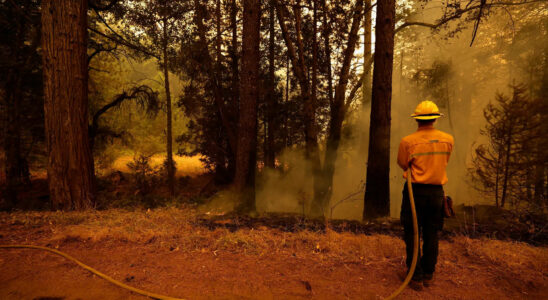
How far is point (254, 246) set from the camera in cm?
403

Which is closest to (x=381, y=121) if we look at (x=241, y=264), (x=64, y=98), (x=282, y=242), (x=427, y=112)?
(x=427, y=112)

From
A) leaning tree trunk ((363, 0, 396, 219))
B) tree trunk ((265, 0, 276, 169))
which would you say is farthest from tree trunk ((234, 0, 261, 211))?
tree trunk ((265, 0, 276, 169))

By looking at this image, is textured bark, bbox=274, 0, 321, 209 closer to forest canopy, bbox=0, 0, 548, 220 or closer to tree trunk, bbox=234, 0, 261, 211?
forest canopy, bbox=0, 0, 548, 220

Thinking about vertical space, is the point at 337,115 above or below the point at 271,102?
below

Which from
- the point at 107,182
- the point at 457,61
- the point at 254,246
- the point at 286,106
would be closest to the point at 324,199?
the point at 286,106

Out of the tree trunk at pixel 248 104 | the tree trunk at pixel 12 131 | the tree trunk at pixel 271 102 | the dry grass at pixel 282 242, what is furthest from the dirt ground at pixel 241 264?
the tree trunk at pixel 271 102

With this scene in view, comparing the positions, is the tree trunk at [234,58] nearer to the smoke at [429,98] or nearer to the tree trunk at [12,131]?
the smoke at [429,98]

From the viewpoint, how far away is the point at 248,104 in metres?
7.98

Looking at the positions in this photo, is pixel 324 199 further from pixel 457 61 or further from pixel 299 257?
pixel 457 61

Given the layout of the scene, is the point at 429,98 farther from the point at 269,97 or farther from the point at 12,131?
the point at 12,131

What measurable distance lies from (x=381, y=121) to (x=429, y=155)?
14.0 feet

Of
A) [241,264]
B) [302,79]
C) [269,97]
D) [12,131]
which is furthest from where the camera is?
[269,97]

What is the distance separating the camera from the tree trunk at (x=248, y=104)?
7.93m

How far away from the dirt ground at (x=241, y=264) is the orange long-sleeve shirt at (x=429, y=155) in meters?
1.30
